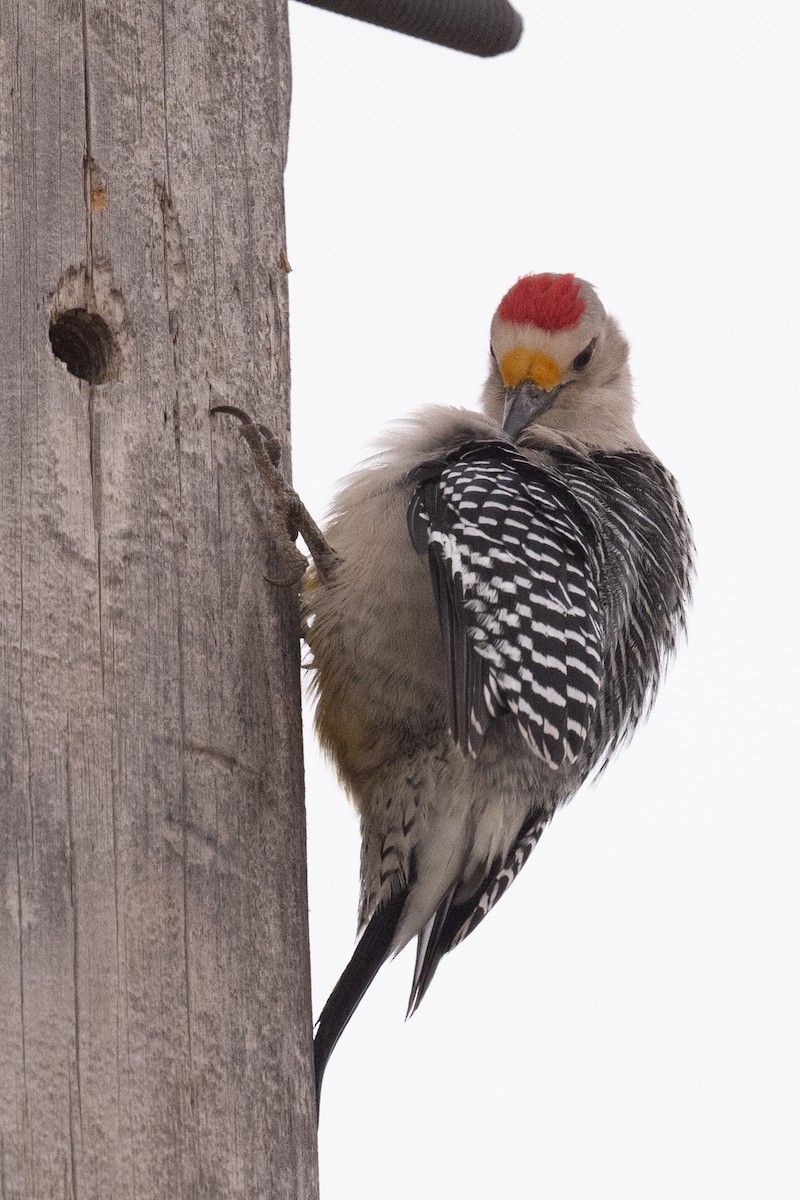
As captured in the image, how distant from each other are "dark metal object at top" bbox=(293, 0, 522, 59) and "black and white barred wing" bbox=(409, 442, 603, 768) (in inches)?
48.6

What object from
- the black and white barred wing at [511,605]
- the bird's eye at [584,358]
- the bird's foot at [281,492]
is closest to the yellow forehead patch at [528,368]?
the bird's eye at [584,358]

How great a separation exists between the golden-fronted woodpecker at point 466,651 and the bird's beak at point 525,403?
15 cm

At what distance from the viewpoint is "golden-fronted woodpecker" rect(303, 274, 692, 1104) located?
9.07 ft

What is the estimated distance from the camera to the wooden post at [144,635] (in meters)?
2.15

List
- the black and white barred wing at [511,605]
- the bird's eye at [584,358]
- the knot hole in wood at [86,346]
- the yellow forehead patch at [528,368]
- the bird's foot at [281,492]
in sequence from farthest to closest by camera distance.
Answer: the bird's eye at [584,358] < the yellow forehead patch at [528,368] < the black and white barred wing at [511,605] < the bird's foot at [281,492] < the knot hole in wood at [86,346]

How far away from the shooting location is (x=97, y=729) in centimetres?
229

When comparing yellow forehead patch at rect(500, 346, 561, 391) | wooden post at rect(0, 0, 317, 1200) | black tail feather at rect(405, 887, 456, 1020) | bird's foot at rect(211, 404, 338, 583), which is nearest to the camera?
wooden post at rect(0, 0, 317, 1200)

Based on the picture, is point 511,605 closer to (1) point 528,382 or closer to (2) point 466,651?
(2) point 466,651

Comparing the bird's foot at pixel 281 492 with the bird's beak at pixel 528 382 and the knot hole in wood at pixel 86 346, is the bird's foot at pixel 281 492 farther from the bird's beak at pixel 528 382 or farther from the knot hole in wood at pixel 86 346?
the bird's beak at pixel 528 382

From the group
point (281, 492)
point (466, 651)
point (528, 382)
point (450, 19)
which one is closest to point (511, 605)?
point (466, 651)

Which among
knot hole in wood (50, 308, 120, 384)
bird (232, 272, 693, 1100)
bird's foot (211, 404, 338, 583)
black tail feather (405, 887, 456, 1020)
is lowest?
black tail feather (405, 887, 456, 1020)

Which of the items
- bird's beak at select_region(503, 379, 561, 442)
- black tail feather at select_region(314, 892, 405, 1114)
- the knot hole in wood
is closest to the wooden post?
the knot hole in wood

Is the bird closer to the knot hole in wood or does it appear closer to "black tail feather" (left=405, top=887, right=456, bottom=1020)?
"black tail feather" (left=405, top=887, right=456, bottom=1020)

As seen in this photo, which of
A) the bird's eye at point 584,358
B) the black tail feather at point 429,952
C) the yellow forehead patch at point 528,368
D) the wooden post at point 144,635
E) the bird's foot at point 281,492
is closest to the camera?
the wooden post at point 144,635
